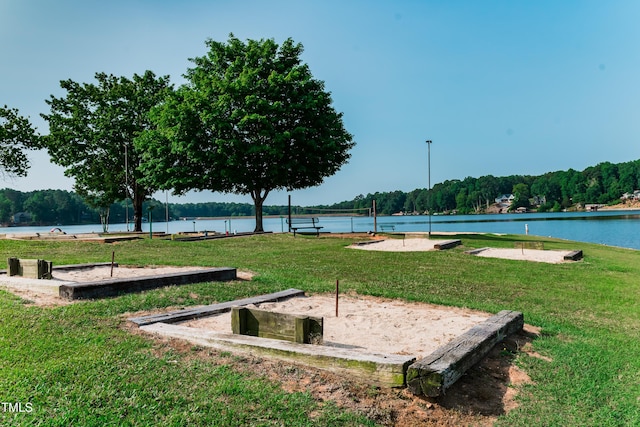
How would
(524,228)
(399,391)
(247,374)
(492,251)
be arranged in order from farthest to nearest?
(524,228) < (492,251) < (247,374) < (399,391)

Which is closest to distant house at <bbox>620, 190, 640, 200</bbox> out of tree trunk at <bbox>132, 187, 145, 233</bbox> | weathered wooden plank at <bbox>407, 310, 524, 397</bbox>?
tree trunk at <bbox>132, 187, 145, 233</bbox>

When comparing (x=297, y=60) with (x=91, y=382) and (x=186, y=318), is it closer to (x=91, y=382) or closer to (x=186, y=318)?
(x=186, y=318)

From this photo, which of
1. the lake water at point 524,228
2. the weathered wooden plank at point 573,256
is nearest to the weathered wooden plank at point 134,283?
the weathered wooden plank at point 573,256

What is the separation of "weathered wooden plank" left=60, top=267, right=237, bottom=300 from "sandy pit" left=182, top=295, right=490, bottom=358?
227cm

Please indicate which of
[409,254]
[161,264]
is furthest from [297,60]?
[161,264]

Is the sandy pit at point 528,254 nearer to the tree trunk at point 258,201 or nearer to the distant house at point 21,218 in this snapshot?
the tree trunk at point 258,201

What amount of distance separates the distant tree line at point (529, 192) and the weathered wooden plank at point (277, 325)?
109m

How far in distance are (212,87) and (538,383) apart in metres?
25.6

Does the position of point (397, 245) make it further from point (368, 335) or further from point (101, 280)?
point (368, 335)

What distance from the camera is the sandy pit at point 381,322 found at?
17.9 feet

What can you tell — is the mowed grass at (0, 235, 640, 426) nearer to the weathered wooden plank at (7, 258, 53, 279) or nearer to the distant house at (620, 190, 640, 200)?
the weathered wooden plank at (7, 258, 53, 279)

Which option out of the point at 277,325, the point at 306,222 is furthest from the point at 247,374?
the point at 306,222

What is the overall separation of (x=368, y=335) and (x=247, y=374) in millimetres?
1955

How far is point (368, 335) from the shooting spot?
587 centimetres
